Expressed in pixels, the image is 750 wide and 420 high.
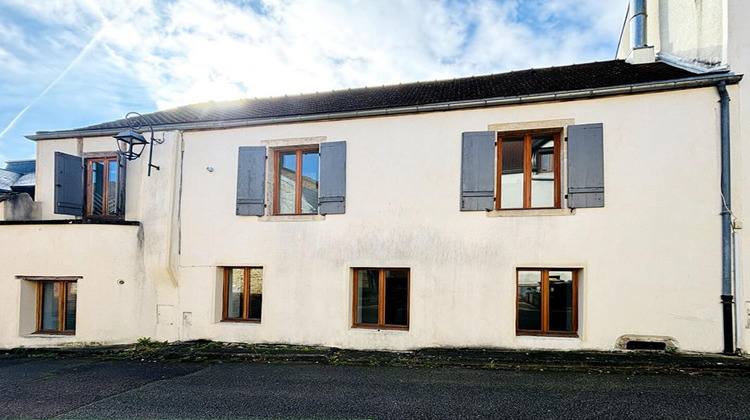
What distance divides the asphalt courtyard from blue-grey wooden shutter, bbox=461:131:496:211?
2.78 m

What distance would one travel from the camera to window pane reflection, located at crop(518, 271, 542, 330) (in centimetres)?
707

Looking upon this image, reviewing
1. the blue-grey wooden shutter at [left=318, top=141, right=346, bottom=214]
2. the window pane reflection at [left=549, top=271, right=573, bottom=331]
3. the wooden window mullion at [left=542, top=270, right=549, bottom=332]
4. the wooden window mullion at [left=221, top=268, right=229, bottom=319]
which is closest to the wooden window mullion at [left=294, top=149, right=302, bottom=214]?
the blue-grey wooden shutter at [left=318, top=141, right=346, bottom=214]

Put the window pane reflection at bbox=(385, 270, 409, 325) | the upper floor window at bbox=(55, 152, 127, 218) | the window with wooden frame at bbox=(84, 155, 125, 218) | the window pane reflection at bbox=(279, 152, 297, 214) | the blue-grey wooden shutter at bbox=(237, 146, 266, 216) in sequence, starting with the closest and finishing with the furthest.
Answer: the window pane reflection at bbox=(385, 270, 409, 325) → the blue-grey wooden shutter at bbox=(237, 146, 266, 216) → the window pane reflection at bbox=(279, 152, 297, 214) → the upper floor window at bbox=(55, 152, 127, 218) → the window with wooden frame at bbox=(84, 155, 125, 218)

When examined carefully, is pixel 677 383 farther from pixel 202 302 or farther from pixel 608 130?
pixel 202 302

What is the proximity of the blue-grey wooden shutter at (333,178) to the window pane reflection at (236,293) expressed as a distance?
228 centimetres

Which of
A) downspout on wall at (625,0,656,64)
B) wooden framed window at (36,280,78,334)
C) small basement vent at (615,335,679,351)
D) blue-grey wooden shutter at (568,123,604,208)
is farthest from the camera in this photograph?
downspout on wall at (625,0,656,64)

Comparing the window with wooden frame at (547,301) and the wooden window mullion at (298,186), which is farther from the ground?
the wooden window mullion at (298,186)

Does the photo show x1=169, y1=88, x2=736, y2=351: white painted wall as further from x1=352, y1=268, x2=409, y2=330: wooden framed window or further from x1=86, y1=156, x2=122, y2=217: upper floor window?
x1=86, y1=156, x2=122, y2=217: upper floor window

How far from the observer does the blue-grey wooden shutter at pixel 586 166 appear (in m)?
6.70

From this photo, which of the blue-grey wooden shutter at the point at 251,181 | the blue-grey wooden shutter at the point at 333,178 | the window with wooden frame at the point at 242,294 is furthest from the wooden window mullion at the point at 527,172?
the window with wooden frame at the point at 242,294

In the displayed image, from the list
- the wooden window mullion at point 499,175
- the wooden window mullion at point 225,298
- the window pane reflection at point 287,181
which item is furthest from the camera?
the wooden window mullion at point 225,298

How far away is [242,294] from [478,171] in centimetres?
532

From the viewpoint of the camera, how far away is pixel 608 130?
22.2ft

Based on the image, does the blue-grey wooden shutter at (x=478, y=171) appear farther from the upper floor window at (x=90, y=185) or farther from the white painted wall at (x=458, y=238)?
the upper floor window at (x=90, y=185)
